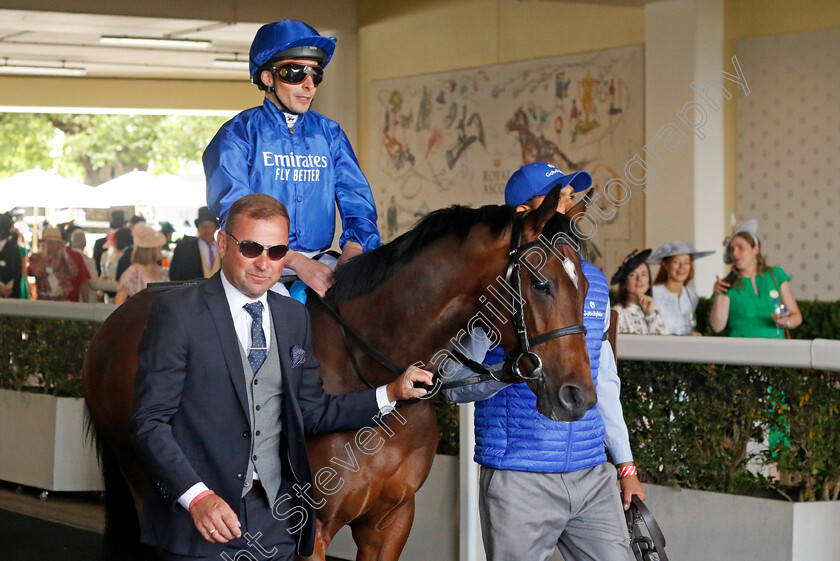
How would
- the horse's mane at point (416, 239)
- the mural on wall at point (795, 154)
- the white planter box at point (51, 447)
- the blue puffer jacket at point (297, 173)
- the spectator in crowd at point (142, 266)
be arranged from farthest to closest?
1. the mural on wall at point (795, 154)
2. the spectator in crowd at point (142, 266)
3. the white planter box at point (51, 447)
4. the blue puffer jacket at point (297, 173)
5. the horse's mane at point (416, 239)

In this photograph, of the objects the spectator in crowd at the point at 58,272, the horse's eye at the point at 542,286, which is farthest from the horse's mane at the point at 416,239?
the spectator in crowd at the point at 58,272

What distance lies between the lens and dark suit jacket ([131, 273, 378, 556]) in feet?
7.93

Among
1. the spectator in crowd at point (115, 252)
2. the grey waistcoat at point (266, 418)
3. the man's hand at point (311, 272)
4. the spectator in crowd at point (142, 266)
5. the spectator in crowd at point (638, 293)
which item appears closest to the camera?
the grey waistcoat at point (266, 418)

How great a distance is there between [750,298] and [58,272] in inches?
294

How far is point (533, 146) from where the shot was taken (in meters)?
11.8

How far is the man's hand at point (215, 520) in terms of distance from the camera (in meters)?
2.28

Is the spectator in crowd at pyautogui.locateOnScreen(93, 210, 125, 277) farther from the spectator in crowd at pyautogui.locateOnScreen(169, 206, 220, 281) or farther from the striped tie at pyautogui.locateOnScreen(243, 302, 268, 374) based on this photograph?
the striped tie at pyautogui.locateOnScreen(243, 302, 268, 374)

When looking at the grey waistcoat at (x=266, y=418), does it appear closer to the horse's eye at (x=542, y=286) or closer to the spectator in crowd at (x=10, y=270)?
the horse's eye at (x=542, y=286)

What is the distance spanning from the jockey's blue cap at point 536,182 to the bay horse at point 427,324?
0.39 ft

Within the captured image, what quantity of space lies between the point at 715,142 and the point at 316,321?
7316mm

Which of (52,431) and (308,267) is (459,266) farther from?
(52,431)

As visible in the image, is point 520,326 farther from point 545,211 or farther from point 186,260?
point 186,260

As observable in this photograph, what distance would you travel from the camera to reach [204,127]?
116 ft

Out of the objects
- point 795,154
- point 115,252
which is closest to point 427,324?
point 795,154
